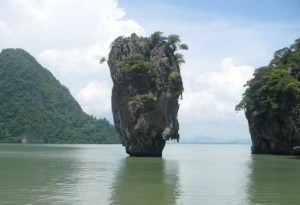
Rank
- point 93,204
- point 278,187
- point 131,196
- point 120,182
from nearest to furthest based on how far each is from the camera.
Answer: point 93,204 → point 131,196 → point 278,187 → point 120,182

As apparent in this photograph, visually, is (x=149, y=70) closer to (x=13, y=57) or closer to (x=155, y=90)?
(x=155, y=90)

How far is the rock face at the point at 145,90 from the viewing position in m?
46.9

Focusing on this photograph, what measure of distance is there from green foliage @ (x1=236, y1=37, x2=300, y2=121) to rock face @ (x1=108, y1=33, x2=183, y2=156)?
11.4 m

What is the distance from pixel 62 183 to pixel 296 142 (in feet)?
129

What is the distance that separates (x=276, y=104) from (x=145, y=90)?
15.9 m

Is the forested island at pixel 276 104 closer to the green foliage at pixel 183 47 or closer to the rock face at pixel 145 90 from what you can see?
the green foliage at pixel 183 47

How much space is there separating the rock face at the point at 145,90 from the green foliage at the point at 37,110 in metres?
85.1

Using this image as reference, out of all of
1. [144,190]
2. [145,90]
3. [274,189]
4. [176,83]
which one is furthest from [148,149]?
[144,190]

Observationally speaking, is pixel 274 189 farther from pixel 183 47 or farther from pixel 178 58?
pixel 178 58

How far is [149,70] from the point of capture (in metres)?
47.6

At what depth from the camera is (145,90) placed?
1879 inches

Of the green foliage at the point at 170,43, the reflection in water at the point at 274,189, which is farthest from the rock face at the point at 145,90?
the reflection in water at the point at 274,189

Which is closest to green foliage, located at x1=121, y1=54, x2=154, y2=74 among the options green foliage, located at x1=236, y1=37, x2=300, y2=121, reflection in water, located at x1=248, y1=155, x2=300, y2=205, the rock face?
the rock face

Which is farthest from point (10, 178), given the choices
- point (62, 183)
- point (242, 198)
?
point (242, 198)
